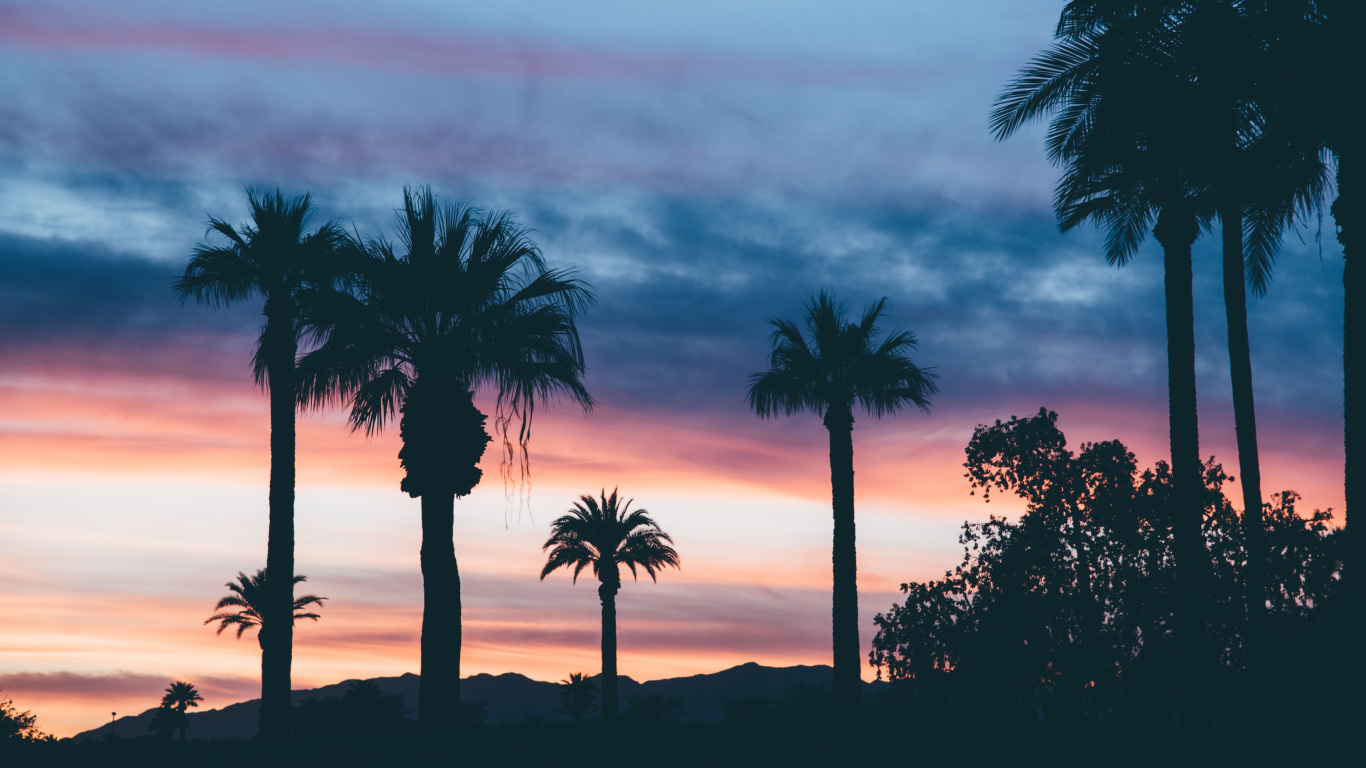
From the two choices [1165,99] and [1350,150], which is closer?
[1350,150]

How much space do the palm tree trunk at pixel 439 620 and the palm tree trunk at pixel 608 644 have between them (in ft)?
88.7

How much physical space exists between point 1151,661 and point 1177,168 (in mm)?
15937

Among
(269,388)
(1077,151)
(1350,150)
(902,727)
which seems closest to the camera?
(1350,150)

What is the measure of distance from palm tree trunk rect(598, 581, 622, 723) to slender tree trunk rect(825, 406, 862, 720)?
18.1m

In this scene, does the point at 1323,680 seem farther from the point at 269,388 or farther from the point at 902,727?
the point at 269,388

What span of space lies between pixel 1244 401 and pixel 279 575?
2160cm

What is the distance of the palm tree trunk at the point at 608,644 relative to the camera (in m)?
46.3

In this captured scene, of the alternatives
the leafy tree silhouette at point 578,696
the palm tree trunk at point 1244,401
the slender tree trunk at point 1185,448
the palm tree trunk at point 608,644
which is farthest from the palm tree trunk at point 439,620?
the leafy tree silhouette at point 578,696

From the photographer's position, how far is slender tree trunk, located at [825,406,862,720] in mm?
29656

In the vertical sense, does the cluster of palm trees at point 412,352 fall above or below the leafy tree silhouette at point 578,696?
above

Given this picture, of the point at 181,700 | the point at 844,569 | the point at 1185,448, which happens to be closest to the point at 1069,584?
the point at 844,569

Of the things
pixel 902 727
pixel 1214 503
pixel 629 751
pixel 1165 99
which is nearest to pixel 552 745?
pixel 629 751

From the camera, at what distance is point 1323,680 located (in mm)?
21547

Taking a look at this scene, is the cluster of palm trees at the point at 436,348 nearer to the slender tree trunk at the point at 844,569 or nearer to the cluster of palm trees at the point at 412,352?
the cluster of palm trees at the point at 412,352
